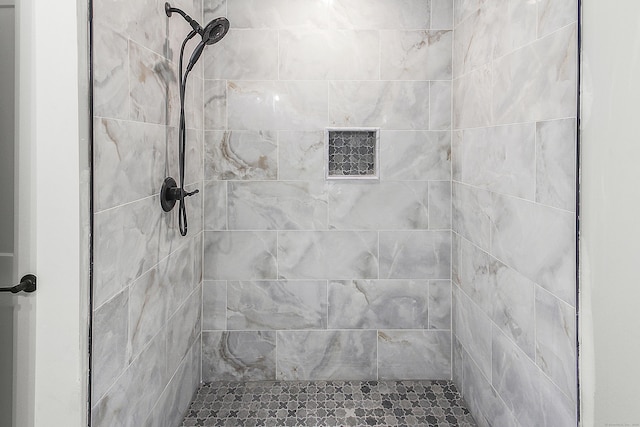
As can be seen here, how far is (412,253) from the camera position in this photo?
2400 millimetres

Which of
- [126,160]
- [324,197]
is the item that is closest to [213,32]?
[126,160]

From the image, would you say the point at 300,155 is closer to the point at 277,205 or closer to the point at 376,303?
the point at 277,205

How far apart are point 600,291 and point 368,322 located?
4.68 ft

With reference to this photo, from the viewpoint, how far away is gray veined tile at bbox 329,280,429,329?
240 centimetres

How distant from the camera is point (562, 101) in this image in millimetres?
1329

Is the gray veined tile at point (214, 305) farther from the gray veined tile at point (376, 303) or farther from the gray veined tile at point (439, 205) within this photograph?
the gray veined tile at point (439, 205)

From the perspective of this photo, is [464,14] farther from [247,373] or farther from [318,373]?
[247,373]

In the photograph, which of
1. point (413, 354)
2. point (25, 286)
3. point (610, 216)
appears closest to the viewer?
point (610, 216)

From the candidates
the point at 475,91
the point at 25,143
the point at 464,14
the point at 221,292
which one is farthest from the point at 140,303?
the point at 464,14

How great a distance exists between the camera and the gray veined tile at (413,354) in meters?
2.42

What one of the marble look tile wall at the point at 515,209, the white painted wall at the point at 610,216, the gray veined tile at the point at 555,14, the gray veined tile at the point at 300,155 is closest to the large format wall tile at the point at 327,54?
the gray veined tile at the point at 300,155

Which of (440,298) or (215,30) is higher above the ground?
(215,30)

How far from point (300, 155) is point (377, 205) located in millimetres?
468

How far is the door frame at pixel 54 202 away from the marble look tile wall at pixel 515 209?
51.3 inches
